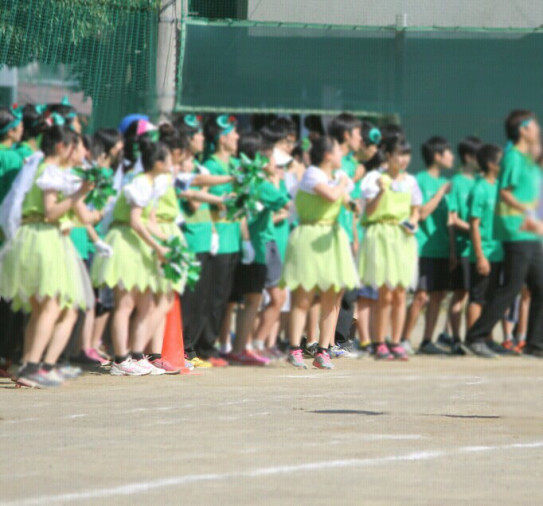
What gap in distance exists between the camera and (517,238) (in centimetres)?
Answer: 873

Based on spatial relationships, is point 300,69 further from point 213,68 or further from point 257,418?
point 257,418

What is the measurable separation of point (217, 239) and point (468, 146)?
3489 millimetres

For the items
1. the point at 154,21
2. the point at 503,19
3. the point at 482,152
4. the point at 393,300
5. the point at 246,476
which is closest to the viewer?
the point at 154,21

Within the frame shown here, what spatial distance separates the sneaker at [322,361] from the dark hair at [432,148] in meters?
3.99

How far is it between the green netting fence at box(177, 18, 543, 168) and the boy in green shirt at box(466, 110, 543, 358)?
0.43m

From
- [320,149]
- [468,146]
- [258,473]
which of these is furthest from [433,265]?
[320,149]

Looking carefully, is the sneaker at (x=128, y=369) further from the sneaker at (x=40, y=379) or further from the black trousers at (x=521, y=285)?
the black trousers at (x=521, y=285)

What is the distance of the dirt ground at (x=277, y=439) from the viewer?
514 cm

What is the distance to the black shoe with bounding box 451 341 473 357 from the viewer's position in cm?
1258

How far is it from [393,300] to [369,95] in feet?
19.3

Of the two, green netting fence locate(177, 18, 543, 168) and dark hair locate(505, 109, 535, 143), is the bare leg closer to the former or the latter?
dark hair locate(505, 109, 535, 143)

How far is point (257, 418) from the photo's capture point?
6875mm

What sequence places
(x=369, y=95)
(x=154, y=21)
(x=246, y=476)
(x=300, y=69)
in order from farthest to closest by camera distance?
(x=369, y=95) → (x=300, y=69) → (x=246, y=476) → (x=154, y=21)

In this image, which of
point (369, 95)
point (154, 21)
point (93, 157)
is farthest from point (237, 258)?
point (369, 95)
